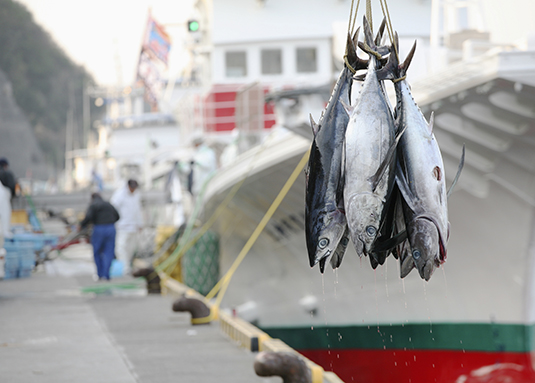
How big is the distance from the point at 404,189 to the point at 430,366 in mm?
5563

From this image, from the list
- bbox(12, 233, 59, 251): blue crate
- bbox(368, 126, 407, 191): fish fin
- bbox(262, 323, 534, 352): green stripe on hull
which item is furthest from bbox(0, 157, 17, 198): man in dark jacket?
bbox(368, 126, 407, 191): fish fin

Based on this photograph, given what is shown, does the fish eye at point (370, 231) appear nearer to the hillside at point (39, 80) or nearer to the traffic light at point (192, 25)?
the traffic light at point (192, 25)

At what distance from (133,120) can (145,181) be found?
18908mm

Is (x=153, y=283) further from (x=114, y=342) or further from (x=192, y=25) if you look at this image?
(x=192, y=25)

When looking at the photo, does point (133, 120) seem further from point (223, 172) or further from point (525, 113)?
point (525, 113)

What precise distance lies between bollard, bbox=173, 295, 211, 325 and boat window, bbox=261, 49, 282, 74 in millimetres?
8198

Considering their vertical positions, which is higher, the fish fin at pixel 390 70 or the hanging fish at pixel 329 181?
the fish fin at pixel 390 70

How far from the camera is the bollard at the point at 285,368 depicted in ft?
15.8

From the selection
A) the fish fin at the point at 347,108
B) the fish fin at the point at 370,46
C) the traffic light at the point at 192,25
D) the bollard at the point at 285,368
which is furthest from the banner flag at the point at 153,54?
the fish fin at the point at 347,108

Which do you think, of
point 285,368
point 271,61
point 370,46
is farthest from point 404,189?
point 271,61

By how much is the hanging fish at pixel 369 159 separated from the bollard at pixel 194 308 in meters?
5.20

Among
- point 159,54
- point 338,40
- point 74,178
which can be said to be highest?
point 159,54

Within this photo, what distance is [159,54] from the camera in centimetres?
3072

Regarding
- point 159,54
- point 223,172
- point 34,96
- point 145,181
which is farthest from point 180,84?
point 34,96
